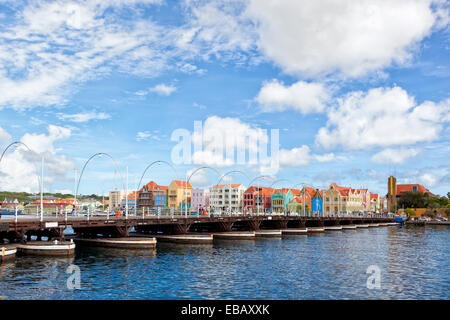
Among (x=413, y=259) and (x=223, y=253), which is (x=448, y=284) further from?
(x=223, y=253)

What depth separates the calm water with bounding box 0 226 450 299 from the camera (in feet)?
112

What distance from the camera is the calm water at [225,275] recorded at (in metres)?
34.2

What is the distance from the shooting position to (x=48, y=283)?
121 feet

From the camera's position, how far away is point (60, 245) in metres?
54.3

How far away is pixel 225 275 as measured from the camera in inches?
1708
